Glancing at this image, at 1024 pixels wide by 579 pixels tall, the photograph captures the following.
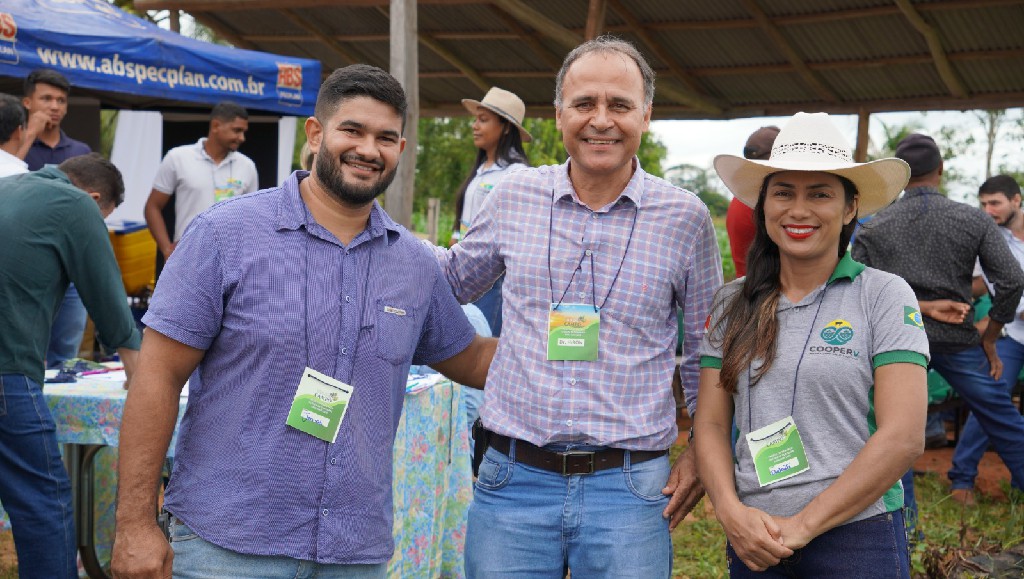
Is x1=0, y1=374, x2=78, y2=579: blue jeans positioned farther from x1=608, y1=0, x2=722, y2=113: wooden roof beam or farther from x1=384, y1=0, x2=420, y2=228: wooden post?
x1=608, y1=0, x2=722, y2=113: wooden roof beam

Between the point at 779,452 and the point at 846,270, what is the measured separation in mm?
470

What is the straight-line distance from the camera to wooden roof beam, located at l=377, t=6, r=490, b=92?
1150cm

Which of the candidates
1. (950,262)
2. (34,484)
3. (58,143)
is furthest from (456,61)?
(34,484)

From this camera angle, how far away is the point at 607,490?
2.33 metres

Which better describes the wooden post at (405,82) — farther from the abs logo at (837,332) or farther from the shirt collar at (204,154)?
the abs logo at (837,332)

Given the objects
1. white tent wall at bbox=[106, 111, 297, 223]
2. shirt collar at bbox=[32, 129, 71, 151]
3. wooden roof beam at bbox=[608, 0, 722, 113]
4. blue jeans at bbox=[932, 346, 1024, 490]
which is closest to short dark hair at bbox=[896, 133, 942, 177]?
blue jeans at bbox=[932, 346, 1024, 490]

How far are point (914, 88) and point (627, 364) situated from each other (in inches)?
359

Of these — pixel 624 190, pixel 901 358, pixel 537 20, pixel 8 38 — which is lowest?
pixel 901 358

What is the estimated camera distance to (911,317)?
232cm

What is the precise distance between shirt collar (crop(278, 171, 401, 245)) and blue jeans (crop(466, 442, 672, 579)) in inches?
24.1

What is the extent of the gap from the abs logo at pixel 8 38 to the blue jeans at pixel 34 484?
378 cm

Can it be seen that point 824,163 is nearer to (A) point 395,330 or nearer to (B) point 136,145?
(A) point 395,330

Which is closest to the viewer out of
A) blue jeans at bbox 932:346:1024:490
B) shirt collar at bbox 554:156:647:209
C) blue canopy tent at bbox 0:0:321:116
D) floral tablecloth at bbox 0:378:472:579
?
shirt collar at bbox 554:156:647:209

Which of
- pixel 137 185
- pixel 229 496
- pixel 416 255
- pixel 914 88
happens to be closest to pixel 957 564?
pixel 416 255
